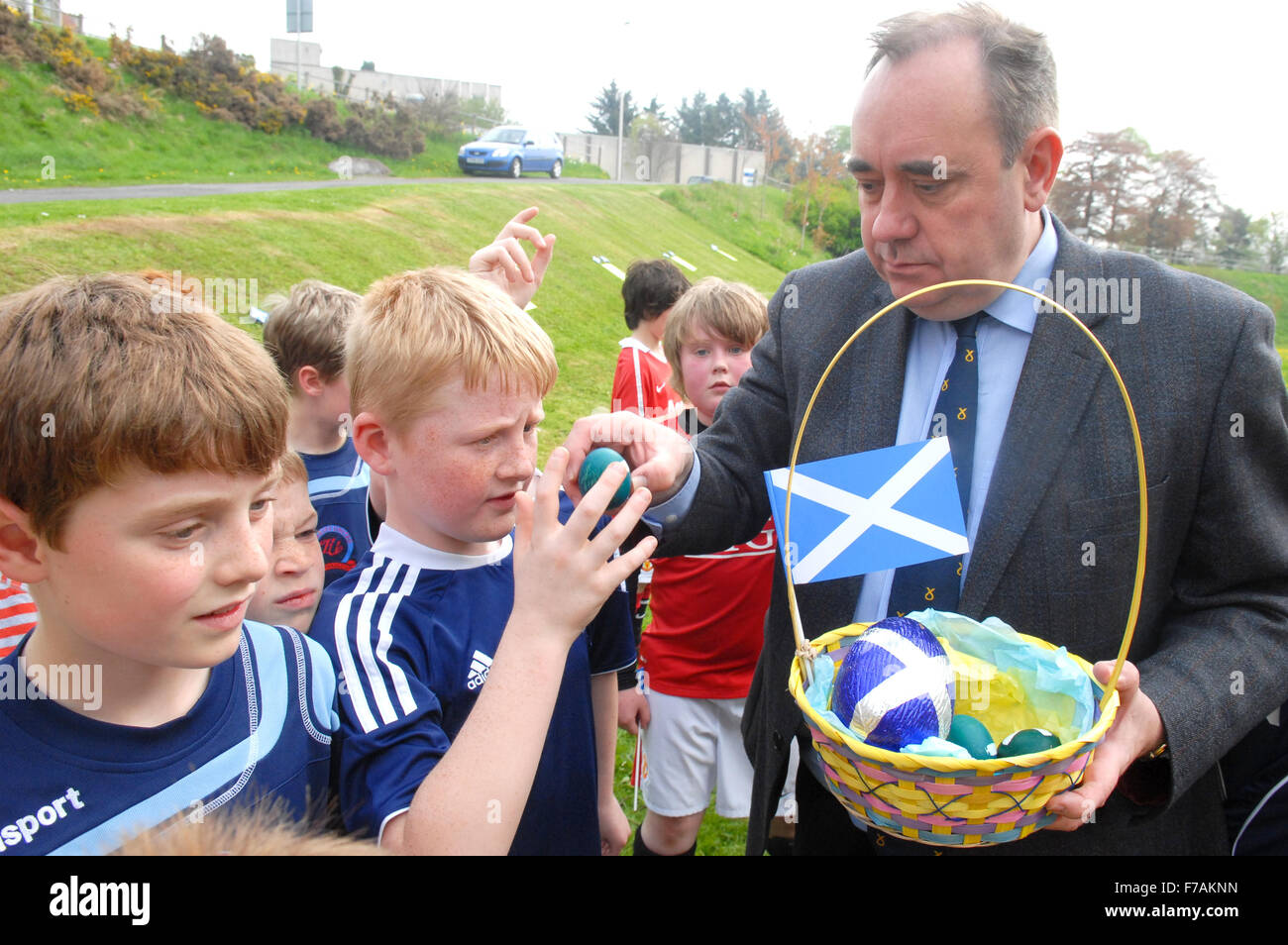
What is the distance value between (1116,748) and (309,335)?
8.85ft

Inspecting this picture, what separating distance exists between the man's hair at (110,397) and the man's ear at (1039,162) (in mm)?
1523

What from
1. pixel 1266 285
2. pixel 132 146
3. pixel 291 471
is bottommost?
pixel 291 471

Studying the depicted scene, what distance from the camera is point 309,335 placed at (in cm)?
305

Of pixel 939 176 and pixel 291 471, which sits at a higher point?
pixel 939 176

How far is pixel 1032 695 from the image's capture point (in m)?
1.49

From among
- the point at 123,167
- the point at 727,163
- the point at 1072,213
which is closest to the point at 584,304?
the point at 1072,213

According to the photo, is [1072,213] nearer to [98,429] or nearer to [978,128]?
[978,128]

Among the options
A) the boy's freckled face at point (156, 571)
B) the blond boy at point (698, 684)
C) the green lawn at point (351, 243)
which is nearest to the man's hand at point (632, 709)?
the blond boy at point (698, 684)

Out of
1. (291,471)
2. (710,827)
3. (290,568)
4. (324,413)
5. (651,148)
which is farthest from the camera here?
(651,148)

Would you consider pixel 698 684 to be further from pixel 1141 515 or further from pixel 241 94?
pixel 241 94

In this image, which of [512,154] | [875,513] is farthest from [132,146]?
[875,513]

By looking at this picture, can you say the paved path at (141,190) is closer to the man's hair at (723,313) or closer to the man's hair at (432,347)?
the man's hair at (723,313)

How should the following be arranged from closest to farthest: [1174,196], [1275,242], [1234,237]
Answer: [1174,196] < [1234,237] < [1275,242]
